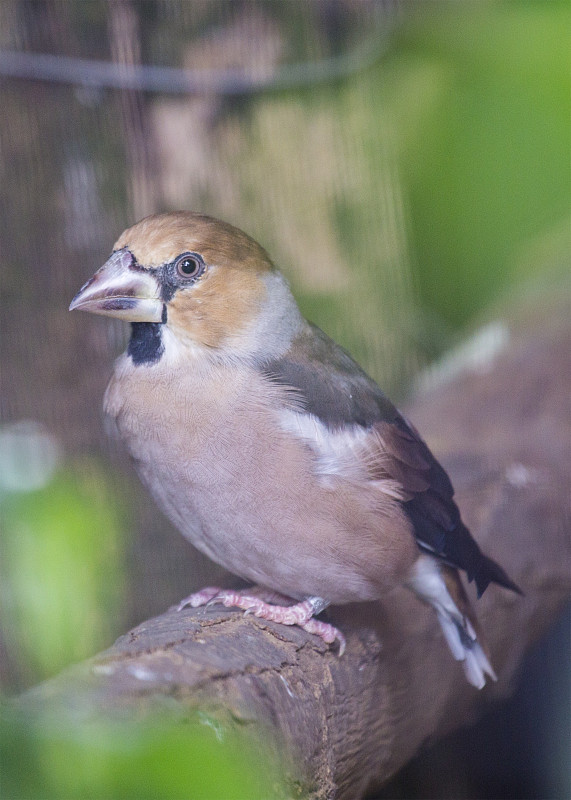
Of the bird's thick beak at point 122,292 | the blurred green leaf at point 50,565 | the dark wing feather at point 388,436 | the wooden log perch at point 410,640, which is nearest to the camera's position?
the wooden log perch at point 410,640

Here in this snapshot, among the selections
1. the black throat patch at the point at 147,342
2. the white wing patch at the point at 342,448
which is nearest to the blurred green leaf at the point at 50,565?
the black throat patch at the point at 147,342

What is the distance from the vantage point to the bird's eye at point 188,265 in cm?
159

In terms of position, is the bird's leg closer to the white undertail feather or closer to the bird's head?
the white undertail feather

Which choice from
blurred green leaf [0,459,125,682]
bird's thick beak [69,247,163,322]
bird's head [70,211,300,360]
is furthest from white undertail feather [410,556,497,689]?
bird's thick beak [69,247,163,322]

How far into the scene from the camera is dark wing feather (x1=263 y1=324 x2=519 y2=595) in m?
1.67

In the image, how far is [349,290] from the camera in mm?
3619

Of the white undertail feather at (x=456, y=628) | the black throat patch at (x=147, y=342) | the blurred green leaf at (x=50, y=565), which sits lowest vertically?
the white undertail feather at (x=456, y=628)

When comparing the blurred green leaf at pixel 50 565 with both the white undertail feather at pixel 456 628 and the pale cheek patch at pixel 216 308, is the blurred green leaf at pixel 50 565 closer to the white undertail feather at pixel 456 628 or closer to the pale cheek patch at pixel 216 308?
the pale cheek patch at pixel 216 308

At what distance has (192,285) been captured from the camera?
161 cm

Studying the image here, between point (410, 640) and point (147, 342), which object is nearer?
point (147, 342)

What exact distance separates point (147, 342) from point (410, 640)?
920 millimetres

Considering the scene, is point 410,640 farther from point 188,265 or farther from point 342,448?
point 188,265

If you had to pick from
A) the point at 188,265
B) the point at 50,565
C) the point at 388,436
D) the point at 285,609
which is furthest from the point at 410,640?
the point at 188,265

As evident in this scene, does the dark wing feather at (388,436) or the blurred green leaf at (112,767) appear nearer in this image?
the blurred green leaf at (112,767)
